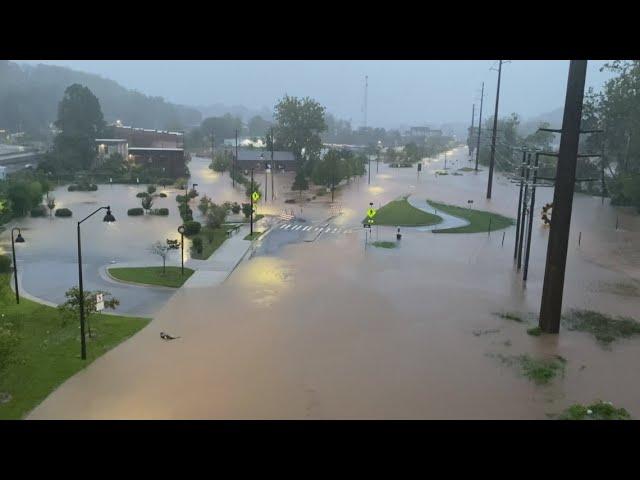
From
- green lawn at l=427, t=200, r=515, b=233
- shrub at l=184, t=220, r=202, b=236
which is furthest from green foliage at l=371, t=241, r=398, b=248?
shrub at l=184, t=220, r=202, b=236

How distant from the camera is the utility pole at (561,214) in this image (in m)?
14.7

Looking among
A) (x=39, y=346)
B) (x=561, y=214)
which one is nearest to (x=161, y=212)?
(x=39, y=346)

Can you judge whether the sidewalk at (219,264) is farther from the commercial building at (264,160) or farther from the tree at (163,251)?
the commercial building at (264,160)

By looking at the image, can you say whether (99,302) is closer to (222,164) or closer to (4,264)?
(4,264)

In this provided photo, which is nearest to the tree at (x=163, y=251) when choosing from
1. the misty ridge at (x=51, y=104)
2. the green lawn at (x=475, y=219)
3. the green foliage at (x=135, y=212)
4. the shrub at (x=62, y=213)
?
the green foliage at (x=135, y=212)

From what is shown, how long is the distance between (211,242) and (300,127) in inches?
1673

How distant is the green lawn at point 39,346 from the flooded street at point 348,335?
0.37 m

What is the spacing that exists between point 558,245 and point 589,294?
547cm

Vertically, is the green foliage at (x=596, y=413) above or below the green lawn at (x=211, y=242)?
below

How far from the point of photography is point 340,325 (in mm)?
15812

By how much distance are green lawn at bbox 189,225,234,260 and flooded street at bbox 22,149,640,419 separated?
5.70 feet
